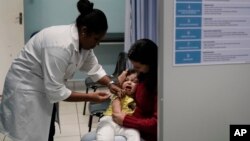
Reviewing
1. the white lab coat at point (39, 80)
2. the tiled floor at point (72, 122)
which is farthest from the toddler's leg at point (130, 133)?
the tiled floor at point (72, 122)

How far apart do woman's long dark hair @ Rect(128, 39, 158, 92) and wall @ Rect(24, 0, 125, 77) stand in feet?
9.72

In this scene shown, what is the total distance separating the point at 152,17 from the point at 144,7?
305mm

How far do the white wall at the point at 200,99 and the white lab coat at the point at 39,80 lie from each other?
22.6 inches

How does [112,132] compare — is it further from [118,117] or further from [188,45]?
[188,45]

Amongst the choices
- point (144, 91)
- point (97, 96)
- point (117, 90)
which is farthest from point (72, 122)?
point (144, 91)

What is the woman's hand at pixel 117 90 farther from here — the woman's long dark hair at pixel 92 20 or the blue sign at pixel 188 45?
the blue sign at pixel 188 45

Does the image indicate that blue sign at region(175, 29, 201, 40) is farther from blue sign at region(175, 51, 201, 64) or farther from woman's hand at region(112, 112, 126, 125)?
woman's hand at region(112, 112, 126, 125)

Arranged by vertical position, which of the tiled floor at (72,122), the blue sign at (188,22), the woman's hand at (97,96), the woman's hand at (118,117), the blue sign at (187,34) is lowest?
the tiled floor at (72,122)

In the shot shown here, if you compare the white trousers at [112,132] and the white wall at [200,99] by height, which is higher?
the white wall at [200,99]

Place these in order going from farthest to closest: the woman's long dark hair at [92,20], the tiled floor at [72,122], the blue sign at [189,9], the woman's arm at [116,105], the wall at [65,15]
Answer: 1. the wall at [65,15]
2. the tiled floor at [72,122]
3. the woman's arm at [116,105]
4. the woman's long dark hair at [92,20]
5. the blue sign at [189,9]

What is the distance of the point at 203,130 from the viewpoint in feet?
4.54

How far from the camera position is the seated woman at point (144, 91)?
1.70 m

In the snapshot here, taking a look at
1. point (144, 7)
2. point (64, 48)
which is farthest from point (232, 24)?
point (144, 7)

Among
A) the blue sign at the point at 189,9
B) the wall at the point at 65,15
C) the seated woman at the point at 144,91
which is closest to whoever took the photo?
the blue sign at the point at 189,9
